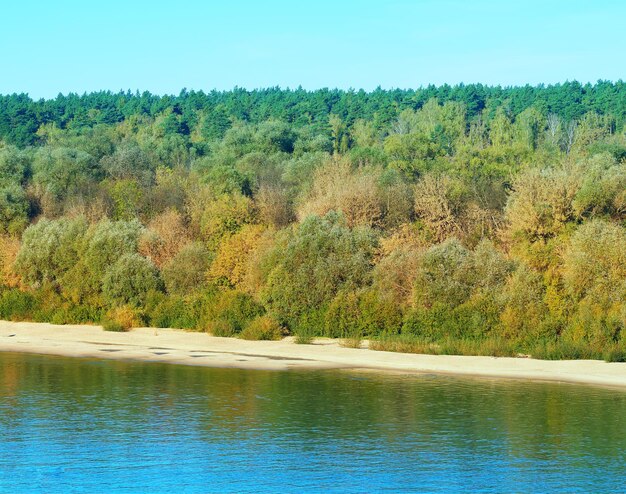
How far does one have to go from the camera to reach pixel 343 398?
109ft

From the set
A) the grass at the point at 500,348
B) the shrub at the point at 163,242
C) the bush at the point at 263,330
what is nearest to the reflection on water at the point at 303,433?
the grass at the point at 500,348

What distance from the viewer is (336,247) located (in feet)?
156

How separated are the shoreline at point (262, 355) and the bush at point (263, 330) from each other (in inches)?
21.1

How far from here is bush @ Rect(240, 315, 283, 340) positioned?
46000 mm

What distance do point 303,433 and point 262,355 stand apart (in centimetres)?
1475

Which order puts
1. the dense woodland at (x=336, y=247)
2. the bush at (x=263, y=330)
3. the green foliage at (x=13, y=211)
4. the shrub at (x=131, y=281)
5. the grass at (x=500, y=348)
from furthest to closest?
the green foliage at (x=13, y=211), the shrub at (x=131, y=281), the bush at (x=263, y=330), the dense woodland at (x=336, y=247), the grass at (x=500, y=348)

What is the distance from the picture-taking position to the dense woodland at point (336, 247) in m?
41.6

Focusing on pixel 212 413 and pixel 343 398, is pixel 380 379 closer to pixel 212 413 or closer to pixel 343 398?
pixel 343 398

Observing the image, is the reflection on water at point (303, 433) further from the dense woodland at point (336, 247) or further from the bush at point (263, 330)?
the bush at point (263, 330)

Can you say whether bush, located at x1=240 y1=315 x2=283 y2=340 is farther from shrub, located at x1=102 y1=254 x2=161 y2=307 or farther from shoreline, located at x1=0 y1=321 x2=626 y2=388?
shrub, located at x1=102 y1=254 x2=161 y2=307

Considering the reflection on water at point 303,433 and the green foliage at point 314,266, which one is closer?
the reflection on water at point 303,433

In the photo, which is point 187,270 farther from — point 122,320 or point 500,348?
point 500,348

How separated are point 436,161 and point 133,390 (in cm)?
4591

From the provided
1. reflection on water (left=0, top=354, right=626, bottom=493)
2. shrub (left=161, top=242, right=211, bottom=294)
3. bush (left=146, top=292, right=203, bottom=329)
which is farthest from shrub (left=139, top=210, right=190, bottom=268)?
reflection on water (left=0, top=354, right=626, bottom=493)
